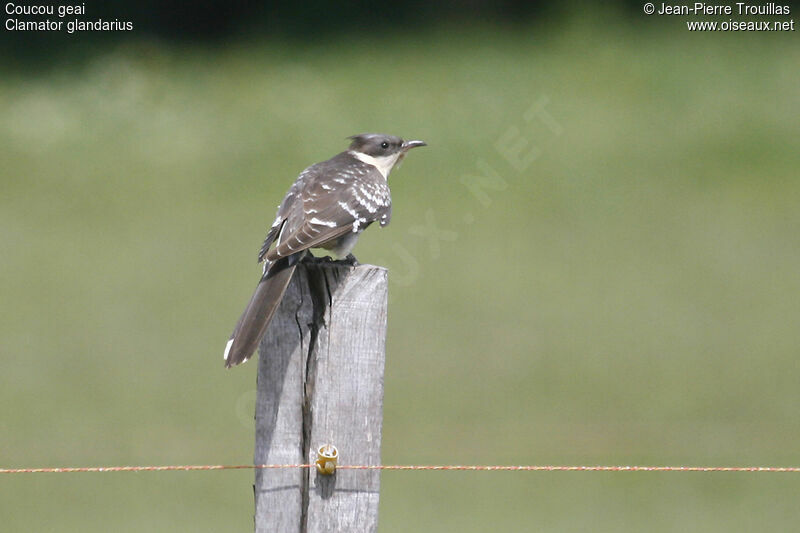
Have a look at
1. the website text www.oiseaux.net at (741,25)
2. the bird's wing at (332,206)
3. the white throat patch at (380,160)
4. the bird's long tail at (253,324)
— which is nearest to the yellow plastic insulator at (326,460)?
the bird's long tail at (253,324)

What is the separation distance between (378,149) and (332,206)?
915 mm

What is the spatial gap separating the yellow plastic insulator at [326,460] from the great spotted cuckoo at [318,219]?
0.25 m

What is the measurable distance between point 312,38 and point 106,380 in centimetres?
356

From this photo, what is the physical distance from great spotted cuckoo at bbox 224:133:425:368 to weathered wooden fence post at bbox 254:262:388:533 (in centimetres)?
7

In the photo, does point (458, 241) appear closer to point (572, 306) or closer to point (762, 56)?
point (572, 306)

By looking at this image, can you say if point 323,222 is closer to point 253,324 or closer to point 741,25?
point 253,324

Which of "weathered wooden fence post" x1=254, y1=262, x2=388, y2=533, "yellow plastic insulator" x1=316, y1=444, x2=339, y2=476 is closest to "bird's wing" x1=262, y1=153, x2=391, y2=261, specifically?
"weathered wooden fence post" x1=254, y1=262, x2=388, y2=533

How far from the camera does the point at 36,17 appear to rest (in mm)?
9406

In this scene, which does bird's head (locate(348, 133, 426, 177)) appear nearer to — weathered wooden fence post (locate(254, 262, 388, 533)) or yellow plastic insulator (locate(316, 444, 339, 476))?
weathered wooden fence post (locate(254, 262, 388, 533))

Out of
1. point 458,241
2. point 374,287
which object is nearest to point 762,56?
point 458,241

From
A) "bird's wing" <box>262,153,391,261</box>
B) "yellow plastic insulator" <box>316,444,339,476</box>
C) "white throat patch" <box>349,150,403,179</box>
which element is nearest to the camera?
"yellow plastic insulator" <box>316,444,339,476</box>

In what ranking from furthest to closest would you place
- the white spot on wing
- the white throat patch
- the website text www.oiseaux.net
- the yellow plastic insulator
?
the website text www.oiseaux.net < the white throat patch < the white spot on wing < the yellow plastic insulator

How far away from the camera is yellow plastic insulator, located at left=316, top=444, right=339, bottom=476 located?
2.41 metres

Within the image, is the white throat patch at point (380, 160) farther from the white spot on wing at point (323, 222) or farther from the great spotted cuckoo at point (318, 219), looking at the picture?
the white spot on wing at point (323, 222)
